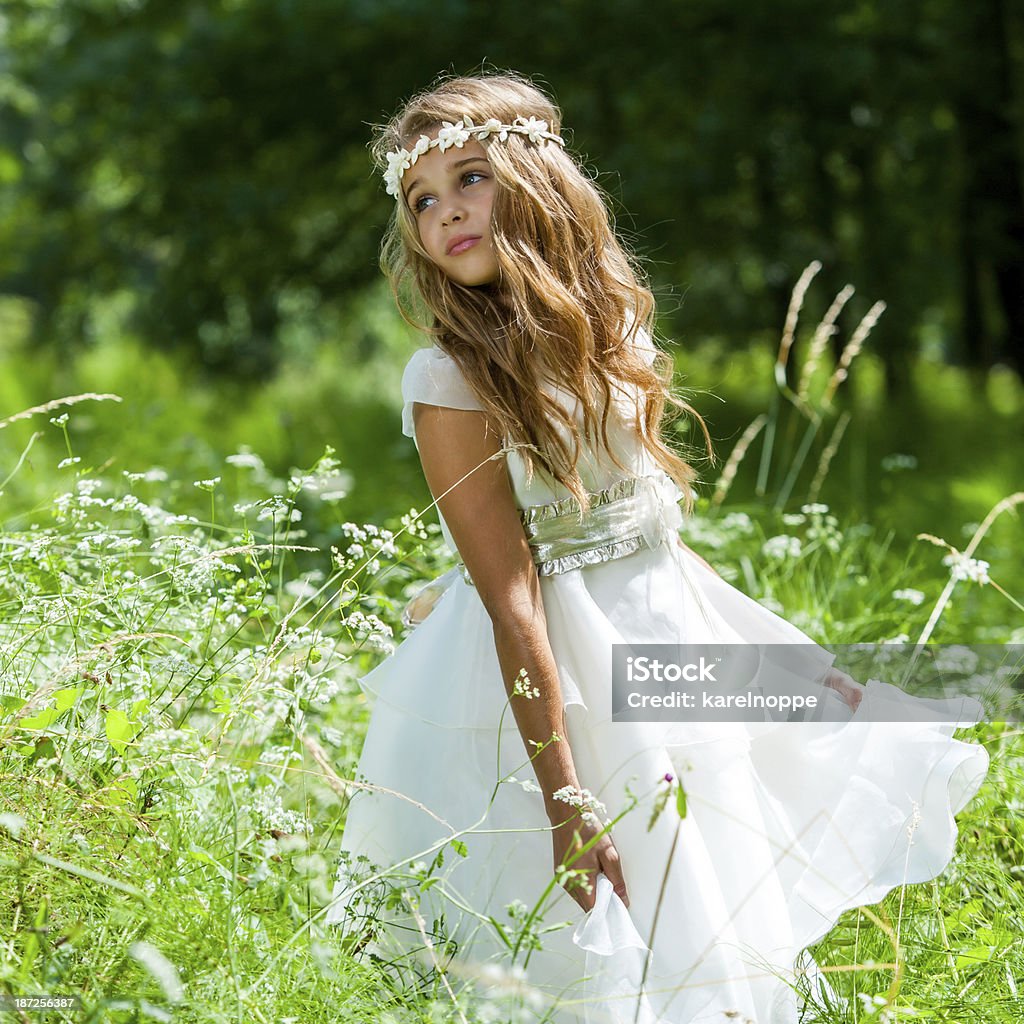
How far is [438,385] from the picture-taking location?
1882mm

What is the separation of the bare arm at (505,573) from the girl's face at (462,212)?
28 centimetres

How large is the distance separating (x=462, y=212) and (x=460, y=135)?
125 millimetres

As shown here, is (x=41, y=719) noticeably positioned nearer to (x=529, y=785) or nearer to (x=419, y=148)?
(x=529, y=785)

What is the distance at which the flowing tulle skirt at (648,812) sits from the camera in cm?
172

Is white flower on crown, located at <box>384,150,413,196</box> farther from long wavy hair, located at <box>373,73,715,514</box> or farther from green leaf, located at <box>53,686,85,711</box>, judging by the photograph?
green leaf, located at <box>53,686,85,711</box>

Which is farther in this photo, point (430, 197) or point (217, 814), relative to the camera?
point (430, 197)

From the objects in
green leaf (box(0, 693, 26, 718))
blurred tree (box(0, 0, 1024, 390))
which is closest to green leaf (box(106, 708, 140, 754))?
green leaf (box(0, 693, 26, 718))

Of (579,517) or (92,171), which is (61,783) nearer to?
(579,517)

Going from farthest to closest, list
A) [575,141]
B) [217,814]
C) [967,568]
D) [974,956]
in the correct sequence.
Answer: [575,141]
[967,568]
[217,814]
[974,956]

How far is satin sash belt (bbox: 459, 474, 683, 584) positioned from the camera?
1.95 meters

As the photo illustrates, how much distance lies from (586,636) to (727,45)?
17.9ft

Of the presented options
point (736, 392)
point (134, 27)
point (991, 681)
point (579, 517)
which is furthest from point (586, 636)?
point (736, 392)

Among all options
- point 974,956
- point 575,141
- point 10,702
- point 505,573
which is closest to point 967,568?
point 974,956

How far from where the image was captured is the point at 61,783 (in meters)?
1.71
